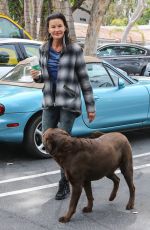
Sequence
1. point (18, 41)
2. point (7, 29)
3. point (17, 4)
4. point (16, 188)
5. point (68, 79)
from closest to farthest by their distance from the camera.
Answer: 1. point (68, 79)
2. point (16, 188)
3. point (18, 41)
4. point (7, 29)
5. point (17, 4)

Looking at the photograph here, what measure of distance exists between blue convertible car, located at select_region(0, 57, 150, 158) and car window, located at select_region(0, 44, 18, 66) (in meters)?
2.26

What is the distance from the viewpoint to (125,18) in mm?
56500

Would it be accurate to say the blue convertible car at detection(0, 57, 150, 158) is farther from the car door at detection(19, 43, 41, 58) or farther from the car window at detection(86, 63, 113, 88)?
the car door at detection(19, 43, 41, 58)

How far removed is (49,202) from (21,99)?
1910 mm

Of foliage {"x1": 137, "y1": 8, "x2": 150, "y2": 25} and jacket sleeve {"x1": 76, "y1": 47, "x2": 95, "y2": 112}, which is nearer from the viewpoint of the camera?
jacket sleeve {"x1": 76, "y1": 47, "x2": 95, "y2": 112}

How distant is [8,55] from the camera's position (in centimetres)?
998

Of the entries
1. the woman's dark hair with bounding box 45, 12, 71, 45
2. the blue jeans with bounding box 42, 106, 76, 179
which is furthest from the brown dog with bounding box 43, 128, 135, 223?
the woman's dark hair with bounding box 45, 12, 71, 45

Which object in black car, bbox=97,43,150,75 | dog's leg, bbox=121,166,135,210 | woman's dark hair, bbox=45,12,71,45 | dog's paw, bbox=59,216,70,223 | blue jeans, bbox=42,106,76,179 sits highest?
woman's dark hair, bbox=45,12,71,45

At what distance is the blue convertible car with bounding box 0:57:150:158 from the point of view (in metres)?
6.61

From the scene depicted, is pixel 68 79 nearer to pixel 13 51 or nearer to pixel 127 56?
pixel 13 51

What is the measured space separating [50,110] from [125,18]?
174 feet

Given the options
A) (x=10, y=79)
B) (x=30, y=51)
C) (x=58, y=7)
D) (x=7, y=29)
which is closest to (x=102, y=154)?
(x=10, y=79)

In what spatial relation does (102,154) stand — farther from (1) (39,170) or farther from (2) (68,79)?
(1) (39,170)

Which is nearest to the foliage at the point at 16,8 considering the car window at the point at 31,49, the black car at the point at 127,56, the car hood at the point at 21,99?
the black car at the point at 127,56
